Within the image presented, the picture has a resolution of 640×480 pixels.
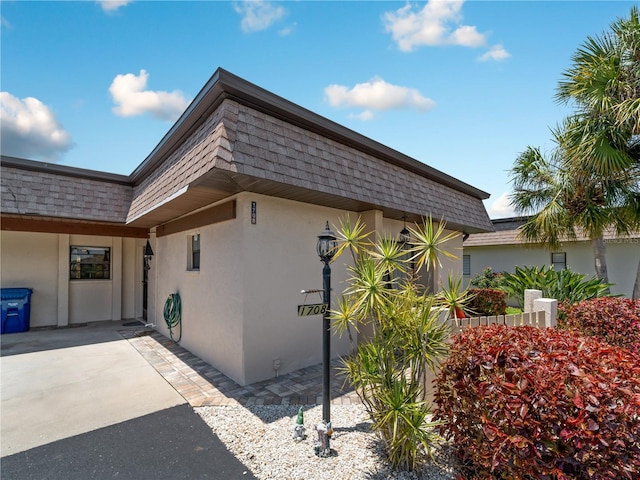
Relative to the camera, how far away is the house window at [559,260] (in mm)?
13078

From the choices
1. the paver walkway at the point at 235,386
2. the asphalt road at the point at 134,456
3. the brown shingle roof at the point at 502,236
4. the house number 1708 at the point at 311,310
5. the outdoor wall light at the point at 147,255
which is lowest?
the paver walkway at the point at 235,386

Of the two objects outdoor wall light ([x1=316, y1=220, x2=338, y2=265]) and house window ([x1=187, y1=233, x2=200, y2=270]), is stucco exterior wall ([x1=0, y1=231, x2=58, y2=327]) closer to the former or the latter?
house window ([x1=187, y1=233, x2=200, y2=270])

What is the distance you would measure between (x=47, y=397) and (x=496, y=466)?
5.67 m

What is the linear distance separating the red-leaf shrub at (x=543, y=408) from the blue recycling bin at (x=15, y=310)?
10949 mm

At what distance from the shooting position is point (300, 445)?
3.16 m

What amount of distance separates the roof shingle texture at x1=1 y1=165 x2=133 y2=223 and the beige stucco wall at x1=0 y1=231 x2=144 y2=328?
2.32 meters

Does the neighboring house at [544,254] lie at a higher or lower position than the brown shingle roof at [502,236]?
lower

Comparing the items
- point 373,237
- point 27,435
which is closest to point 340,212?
point 373,237

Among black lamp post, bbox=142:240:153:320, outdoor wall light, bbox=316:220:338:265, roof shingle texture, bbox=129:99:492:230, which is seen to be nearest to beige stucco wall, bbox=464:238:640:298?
roof shingle texture, bbox=129:99:492:230

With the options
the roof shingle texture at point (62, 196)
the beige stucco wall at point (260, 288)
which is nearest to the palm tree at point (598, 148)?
the beige stucco wall at point (260, 288)

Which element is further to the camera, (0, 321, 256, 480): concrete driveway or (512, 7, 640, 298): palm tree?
(512, 7, 640, 298): palm tree

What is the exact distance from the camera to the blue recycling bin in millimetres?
8164

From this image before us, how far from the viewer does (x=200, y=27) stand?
6.00 metres

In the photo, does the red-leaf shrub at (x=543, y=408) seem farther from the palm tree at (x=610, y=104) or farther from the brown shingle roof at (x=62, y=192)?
the brown shingle roof at (x=62, y=192)
